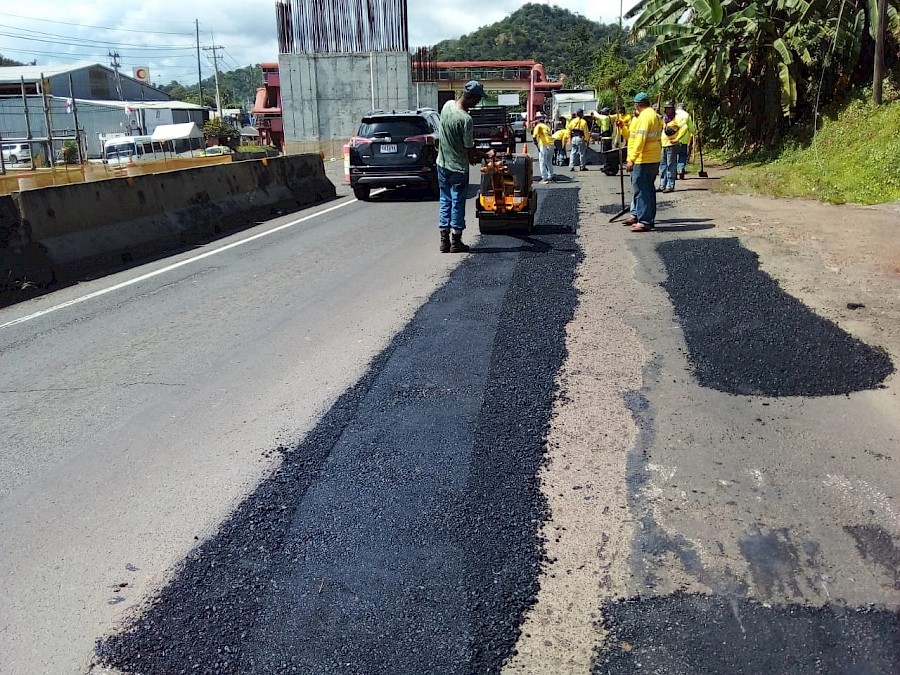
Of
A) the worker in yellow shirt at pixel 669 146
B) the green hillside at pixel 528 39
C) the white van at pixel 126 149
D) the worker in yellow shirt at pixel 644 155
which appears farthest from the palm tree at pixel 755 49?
the green hillside at pixel 528 39

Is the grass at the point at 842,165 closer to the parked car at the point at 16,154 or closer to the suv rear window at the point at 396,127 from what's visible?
the suv rear window at the point at 396,127

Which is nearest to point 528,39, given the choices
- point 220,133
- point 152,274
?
point 220,133

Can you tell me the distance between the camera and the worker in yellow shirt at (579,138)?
22.1 m

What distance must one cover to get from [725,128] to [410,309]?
19.9 meters

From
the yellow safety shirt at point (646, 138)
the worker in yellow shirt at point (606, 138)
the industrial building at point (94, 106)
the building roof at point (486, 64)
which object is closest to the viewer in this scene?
the yellow safety shirt at point (646, 138)

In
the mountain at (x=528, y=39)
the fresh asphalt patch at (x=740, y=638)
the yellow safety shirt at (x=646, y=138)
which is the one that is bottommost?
the fresh asphalt patch at (x=740, y=638)

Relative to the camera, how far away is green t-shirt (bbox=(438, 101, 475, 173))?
9344mm

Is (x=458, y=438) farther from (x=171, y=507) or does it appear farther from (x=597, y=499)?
(x=171, y=507)

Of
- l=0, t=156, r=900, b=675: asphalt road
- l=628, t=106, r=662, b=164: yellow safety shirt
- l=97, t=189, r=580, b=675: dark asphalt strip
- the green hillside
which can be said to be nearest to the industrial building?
l=628, t=106, r=662, b=164: yellow safety shirt

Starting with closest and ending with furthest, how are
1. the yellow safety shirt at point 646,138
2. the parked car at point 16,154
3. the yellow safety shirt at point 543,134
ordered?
the yellow safety shirt at point 646,138, the yellow safety shirt at point 543,134, the parked car at point 16,154

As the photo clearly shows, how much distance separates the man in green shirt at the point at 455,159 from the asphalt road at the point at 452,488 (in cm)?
239

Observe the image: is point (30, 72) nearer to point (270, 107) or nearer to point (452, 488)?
point (270, 107)

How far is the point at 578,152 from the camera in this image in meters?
22.8

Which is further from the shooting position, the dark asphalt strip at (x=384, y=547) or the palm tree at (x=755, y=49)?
the palm tree at (x=755, y=49)
